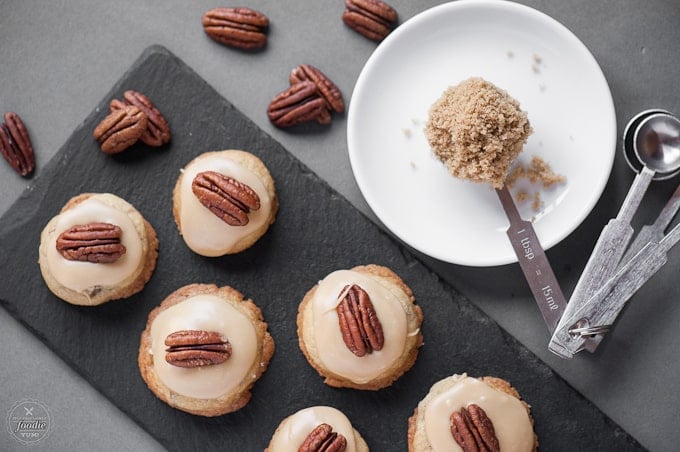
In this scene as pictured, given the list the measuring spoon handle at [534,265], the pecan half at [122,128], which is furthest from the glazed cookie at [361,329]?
the pecan half at [122,128]

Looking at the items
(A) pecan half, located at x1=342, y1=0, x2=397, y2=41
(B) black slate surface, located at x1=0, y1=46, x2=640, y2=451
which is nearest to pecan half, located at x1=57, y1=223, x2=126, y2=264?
(B) black slate surface, located at x1=0, y1=46, x2=640, y2=451

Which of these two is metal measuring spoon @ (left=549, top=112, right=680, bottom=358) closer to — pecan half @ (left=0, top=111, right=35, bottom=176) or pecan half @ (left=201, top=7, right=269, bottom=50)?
pecan half @ (left=201, top=7, right=269, bottom=50)

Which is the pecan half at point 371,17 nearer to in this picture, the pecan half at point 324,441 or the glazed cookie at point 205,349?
the glazed cookie at point 205,349

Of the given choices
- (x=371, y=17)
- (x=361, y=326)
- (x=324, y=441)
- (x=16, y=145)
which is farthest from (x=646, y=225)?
(x=16, y=145)

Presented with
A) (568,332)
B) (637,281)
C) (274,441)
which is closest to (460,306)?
(568,332)

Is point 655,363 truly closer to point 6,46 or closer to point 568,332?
point 568,332

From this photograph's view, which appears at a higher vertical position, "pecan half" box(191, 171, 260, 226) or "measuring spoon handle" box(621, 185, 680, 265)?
"measuring spoon handle" box(621, 185, 680, 265)

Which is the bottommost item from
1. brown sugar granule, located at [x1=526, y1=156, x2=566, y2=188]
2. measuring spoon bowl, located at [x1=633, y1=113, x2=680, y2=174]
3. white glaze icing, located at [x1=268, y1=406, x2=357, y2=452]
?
white glaze icing, located at [x1=268, y1=406, x2=357, y2=452]
